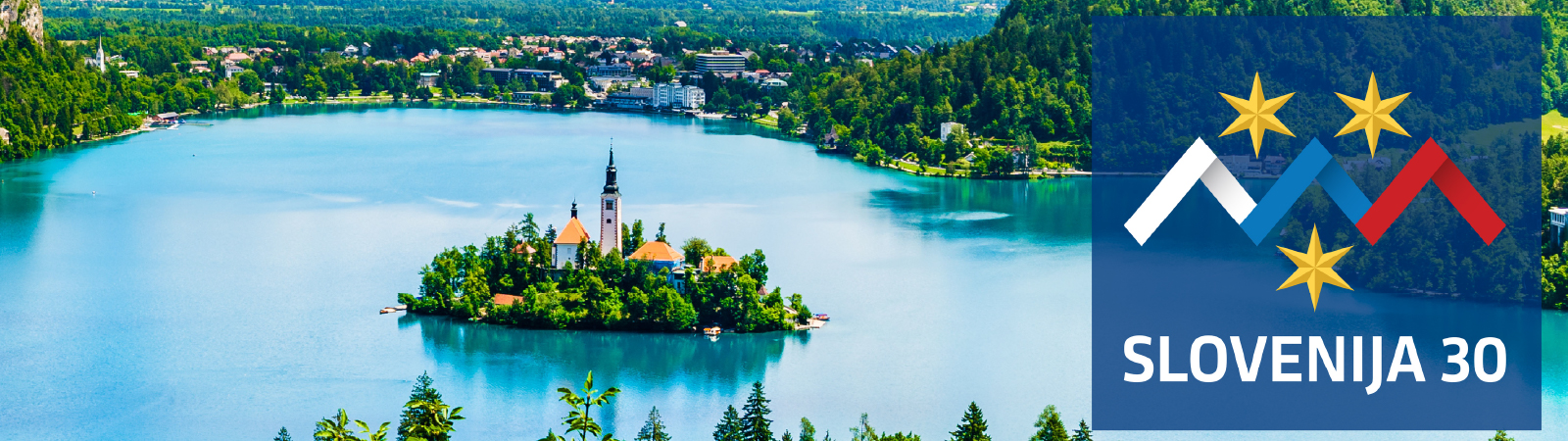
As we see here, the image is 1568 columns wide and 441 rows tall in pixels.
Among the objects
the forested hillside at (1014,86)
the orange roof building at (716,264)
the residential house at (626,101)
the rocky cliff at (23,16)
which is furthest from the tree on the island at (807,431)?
the residential house at (626,101)

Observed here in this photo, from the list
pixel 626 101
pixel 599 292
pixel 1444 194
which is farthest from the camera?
pixel 626 101

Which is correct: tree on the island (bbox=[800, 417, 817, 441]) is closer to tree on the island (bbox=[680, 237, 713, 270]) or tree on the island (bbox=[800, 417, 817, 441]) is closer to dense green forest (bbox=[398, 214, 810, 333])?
dense green forest (bbox=[398, 214, 810, 333])

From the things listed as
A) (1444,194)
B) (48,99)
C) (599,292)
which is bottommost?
(599,292)

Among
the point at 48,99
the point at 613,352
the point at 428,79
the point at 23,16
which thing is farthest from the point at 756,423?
the point at 428,79

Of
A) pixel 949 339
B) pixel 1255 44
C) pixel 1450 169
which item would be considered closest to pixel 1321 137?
pixel 1255 44

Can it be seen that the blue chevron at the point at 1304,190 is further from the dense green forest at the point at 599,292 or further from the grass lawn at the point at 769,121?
the grass lawn at the point at 769,121

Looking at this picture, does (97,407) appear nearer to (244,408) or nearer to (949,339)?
(244,408)

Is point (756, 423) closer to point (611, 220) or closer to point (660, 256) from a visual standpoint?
point (660, 256)
